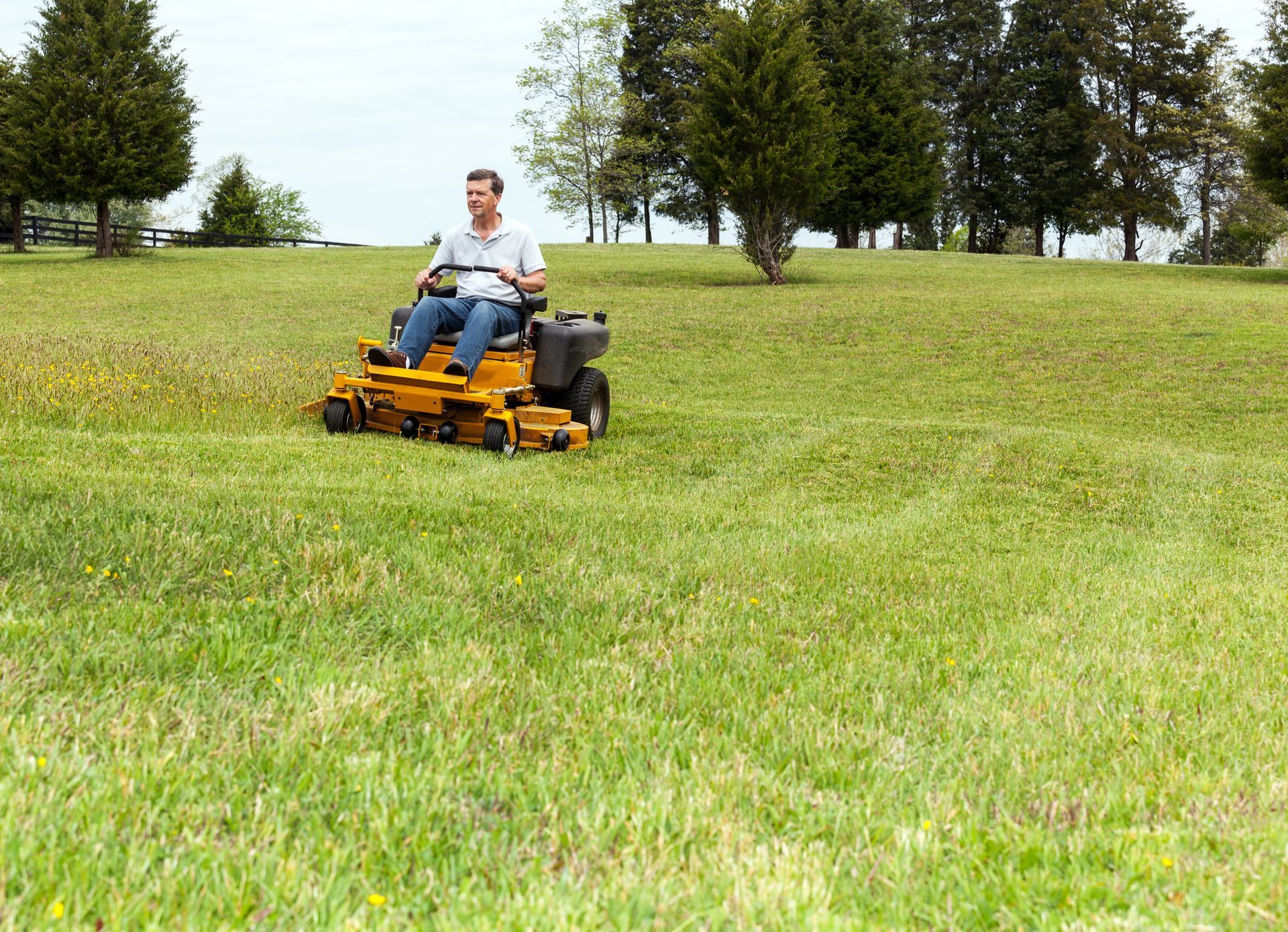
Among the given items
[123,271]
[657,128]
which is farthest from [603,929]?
[657,128]

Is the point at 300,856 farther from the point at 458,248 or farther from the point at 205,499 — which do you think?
the point at 458,248

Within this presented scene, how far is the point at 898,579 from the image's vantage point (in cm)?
482

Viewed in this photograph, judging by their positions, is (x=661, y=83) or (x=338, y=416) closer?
(x=338, y=416)

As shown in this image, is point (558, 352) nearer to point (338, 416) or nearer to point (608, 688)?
point (338, 416)

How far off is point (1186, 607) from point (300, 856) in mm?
4061

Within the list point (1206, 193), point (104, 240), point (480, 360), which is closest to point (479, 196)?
point (480, 360)

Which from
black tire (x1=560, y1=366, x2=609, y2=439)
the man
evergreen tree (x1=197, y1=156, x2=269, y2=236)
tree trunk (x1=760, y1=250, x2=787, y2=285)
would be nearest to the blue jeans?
the man

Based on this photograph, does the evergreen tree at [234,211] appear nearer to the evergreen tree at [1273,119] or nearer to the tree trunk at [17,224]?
the tree trunk at [17,224]

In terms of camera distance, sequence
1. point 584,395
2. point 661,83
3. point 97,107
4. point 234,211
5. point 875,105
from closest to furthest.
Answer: point 584,395 → point 97,107 → point 875,105 → point 661,83 → point 234,211

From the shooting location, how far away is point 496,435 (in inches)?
313

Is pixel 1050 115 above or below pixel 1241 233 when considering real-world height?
above

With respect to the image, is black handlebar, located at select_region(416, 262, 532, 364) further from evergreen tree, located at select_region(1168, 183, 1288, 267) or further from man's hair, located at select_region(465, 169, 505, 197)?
evergreen tree, located at select_region(1168, 183, 1288, 267)

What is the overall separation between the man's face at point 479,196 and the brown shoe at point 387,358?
54.5 inches

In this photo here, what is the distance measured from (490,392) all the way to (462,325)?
2.77ft
